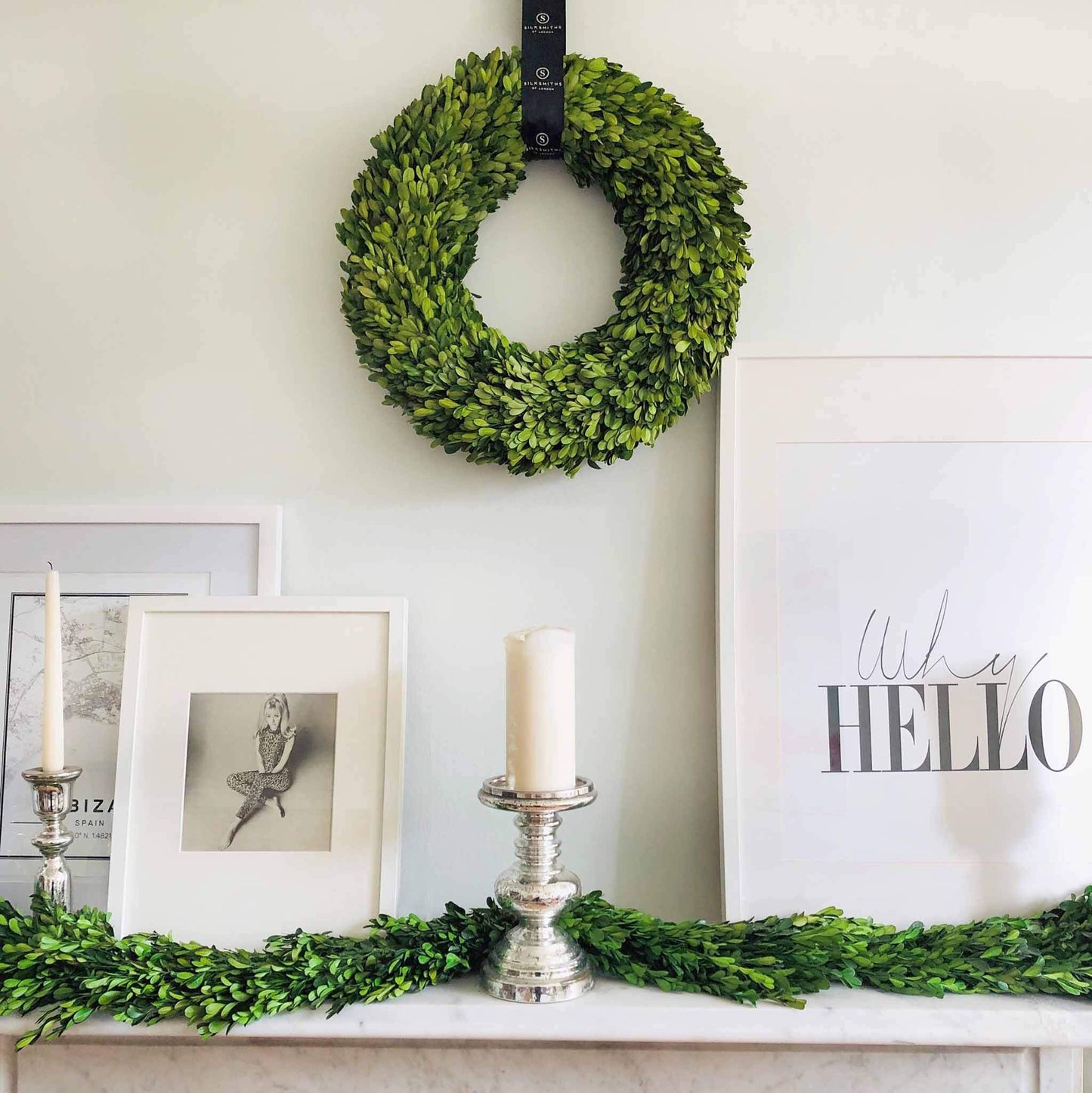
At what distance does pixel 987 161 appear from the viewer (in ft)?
3.48

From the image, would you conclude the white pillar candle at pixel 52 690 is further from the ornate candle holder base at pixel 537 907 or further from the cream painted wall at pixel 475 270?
the ornate candle holder base at pixel 537 907

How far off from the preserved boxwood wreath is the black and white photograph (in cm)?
34

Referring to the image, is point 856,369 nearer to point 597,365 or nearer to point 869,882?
point 597,365

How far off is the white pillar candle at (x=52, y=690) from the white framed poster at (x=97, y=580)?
0.11 m

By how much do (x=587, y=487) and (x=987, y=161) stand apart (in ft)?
1.98

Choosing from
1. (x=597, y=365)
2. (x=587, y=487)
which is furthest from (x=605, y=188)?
(x=587, y=487)

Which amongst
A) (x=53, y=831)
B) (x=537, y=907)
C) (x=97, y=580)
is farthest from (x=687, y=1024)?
(x=97, y=580)

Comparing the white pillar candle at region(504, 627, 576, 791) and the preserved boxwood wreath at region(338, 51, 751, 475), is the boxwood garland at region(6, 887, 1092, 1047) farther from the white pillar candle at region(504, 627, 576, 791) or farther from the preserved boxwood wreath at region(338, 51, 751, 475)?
the preserved boxwood wreath at region(338, 51, 751, 475)

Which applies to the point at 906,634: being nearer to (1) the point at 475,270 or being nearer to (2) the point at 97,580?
(1) the point at 475,270

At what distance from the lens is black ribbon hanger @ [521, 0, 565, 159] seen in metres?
1.00

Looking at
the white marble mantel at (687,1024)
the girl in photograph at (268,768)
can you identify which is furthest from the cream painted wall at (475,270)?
the white marble mantel at (687,1024)

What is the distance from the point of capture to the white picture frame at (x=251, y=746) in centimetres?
93

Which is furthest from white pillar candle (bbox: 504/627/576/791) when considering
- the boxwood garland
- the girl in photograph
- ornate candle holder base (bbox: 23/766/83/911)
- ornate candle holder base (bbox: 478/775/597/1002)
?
ornate candle holder base (bbox: 23/766/83/911)

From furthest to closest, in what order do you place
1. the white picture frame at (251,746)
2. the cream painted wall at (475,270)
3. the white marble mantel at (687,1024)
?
the cream painted wall at (475,270), the white picture frame at (251,746), the white marble mantel at (687,1024)
